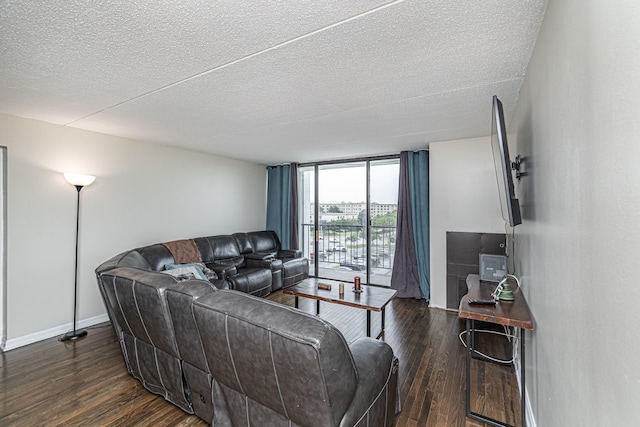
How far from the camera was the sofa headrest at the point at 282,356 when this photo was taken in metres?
1.12

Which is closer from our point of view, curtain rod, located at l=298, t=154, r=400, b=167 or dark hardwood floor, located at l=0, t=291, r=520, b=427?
dark hardwood floor, located at l=0, t=291, r=520, b=427

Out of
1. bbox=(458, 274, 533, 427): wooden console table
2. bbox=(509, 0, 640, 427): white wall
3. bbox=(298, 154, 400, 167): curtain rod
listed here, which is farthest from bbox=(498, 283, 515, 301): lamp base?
bbox=(298, 154, 400, 167): curtain rod

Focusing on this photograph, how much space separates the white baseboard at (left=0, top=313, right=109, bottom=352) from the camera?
2.91m

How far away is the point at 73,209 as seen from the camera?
3385 millimetres

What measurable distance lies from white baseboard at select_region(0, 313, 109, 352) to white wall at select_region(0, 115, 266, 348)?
11mm

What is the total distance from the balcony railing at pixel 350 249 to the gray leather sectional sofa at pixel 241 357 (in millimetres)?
3540

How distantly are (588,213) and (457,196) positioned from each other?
329 cm

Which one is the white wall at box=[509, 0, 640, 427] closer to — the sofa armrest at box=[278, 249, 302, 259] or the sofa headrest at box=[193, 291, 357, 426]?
Result: the sofa headrest at box=[193, 291, 357, 426]

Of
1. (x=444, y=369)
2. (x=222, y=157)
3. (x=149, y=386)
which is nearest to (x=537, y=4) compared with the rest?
(x=444, y=369)

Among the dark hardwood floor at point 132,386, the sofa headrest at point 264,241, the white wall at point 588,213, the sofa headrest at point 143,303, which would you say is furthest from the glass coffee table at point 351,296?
the sofa headrest at point 264,241

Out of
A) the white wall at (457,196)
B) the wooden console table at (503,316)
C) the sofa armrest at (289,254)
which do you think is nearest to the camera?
the wooden console table at (503,316)

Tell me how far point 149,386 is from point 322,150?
147 inches

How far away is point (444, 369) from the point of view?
8.23 ft

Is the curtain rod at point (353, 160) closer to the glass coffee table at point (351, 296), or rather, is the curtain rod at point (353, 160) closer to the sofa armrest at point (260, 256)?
Result: the sofa armrest at point (260, 256)
